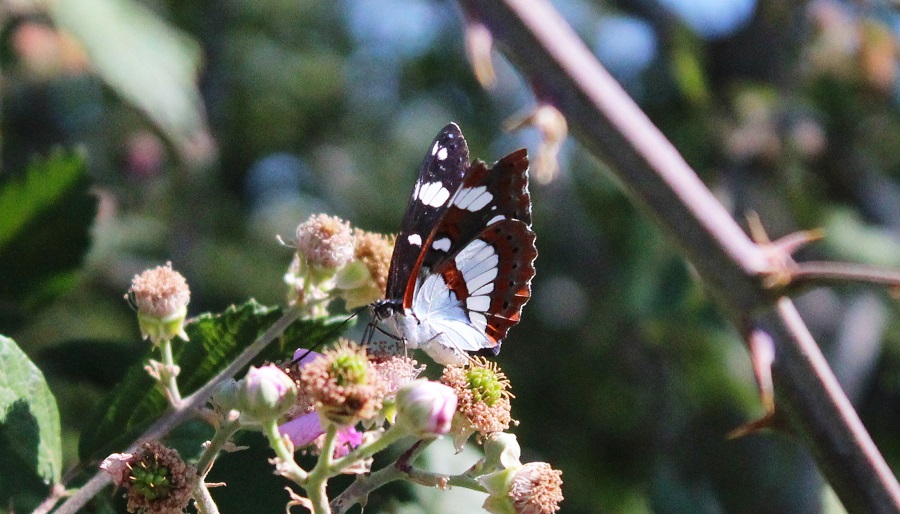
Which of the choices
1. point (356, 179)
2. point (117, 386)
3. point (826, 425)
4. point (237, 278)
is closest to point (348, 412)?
point (117, 386)

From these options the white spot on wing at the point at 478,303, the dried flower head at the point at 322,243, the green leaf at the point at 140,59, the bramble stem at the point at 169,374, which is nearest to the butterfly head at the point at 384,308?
the dried flower head at the point at 322,243

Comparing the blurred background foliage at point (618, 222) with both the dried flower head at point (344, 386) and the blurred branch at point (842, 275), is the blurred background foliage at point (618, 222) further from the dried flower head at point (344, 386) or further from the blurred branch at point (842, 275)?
the blurred branch at point (842, 275)

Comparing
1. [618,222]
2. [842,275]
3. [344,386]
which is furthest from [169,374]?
[618,222]

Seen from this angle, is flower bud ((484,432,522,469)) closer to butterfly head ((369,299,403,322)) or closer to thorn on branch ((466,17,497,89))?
butterfly head ((369,299,403,322))

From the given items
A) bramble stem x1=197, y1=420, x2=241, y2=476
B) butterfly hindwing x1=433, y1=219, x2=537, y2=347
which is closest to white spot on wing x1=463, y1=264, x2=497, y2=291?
butterfly hindwing x1=433, y1=219, x2=537, y2=347

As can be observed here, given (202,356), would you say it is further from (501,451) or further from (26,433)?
(501,451)
